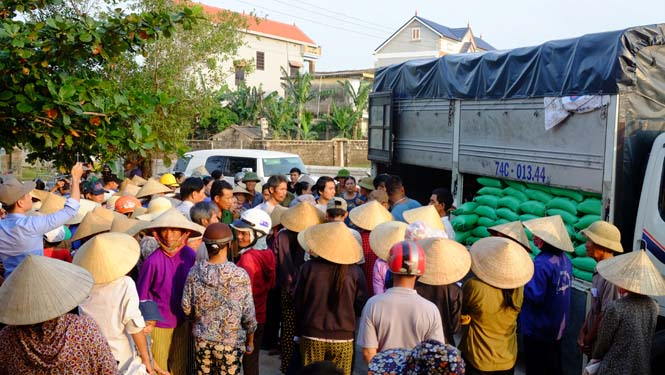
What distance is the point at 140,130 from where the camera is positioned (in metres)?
5.04

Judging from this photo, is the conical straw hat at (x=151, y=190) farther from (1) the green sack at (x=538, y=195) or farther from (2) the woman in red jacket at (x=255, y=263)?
(1) the green sack at (x=538, y=195)

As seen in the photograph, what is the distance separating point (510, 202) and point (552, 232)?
1.98m

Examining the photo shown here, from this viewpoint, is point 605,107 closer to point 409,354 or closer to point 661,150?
point 661,150

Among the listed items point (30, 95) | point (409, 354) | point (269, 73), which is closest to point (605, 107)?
point (409, 354)

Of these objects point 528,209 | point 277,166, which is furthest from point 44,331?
point 277,166

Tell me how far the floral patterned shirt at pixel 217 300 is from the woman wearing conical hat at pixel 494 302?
148cm

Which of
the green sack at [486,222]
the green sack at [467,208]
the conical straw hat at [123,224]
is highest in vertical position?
the conical straw hat at [123,224]


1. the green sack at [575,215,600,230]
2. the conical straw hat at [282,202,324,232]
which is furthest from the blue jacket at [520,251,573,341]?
the conical straw hat at [282,202,324,232]

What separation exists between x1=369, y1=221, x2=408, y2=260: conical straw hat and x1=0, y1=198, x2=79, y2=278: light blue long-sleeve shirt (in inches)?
85.5

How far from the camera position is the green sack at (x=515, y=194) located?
6.48 m

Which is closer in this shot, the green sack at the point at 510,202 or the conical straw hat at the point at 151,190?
the green sack at the point at 510,202

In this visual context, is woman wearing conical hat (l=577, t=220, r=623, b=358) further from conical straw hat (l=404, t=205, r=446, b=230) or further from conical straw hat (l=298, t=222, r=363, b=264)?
conical straw hat (l=298, t=222, r=363, b=264)

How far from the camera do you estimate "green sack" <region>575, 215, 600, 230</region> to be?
5.26 metres

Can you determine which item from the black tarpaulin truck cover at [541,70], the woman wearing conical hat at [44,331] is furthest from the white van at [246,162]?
the woman wearing conical hat at [44,331]
